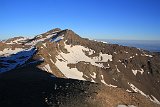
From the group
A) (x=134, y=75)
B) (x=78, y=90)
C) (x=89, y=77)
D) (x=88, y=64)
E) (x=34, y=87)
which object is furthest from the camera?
(x=134, y=75)

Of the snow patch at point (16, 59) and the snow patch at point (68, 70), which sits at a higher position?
the snow patch at point (16, 59)

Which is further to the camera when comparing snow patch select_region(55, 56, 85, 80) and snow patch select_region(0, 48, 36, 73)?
snow patch select_region(55, 56, 85, 80)

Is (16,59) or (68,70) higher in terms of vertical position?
(16,59)

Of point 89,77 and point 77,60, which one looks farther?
point 77,60

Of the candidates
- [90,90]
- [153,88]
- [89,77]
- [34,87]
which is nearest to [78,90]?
[90,90]

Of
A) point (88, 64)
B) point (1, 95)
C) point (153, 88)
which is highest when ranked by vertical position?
point (1, 95)

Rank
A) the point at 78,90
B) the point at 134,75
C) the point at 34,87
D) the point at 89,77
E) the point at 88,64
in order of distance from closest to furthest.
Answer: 1. the point at 78,90
2. the point at 34,87
3. the point at 89,77
4. the point at 88,64
5. the point at 134,75

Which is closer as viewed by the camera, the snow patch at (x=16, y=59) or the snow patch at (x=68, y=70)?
the snow patch at (x=16, y=59)

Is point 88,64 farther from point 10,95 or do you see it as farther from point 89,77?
point 10,95

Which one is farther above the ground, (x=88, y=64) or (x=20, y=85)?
(x=20, y=85)

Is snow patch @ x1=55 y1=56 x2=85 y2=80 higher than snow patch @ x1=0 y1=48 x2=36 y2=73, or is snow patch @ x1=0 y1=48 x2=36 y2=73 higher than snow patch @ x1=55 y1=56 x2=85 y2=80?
snow patch @ x1=0 y1=48 x2=36 y2=73

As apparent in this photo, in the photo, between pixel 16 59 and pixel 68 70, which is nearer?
pixel 68 70
